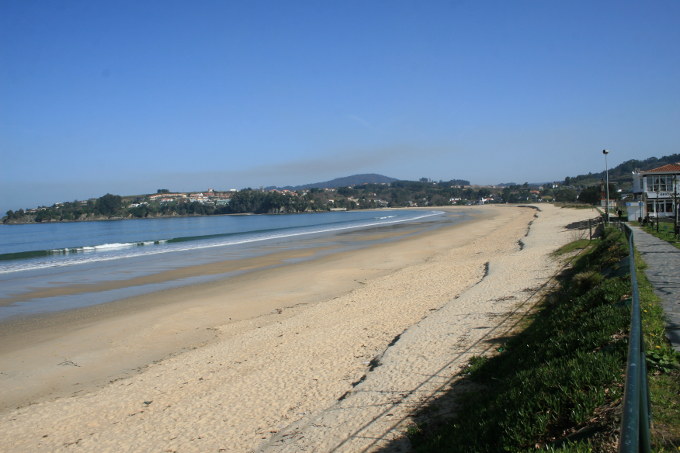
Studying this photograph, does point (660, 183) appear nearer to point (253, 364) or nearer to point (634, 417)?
point (253, 364)

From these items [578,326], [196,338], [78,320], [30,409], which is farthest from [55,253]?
[578,326]

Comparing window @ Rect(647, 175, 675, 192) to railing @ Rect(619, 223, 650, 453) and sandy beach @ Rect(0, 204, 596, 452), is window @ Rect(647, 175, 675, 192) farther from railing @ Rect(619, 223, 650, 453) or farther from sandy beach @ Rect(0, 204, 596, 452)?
railing @ Rect(619, 223, 650, 453)

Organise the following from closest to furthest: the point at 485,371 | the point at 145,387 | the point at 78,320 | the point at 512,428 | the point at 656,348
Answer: the point at 512,428 → the point at 656,348 → the point at 485,371 → the point at 145,387 → the point at 78,320

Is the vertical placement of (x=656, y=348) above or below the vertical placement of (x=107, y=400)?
above

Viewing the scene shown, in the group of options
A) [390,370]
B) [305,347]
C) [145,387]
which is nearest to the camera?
[390,370]

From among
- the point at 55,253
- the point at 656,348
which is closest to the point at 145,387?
the point at 656,348

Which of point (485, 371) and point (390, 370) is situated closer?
point (485, 371)

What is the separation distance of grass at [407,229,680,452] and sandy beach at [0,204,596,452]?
719 mm

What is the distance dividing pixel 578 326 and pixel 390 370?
2846 millimetres

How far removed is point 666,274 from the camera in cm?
935

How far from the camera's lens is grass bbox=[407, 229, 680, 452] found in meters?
3.73

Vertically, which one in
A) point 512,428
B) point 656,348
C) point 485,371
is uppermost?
point 656,348

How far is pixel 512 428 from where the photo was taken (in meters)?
4.02

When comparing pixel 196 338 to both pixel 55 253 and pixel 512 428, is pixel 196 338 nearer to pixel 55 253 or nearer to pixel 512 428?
pixel 512 428
